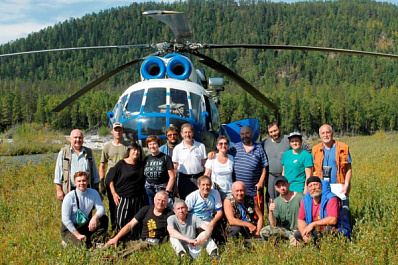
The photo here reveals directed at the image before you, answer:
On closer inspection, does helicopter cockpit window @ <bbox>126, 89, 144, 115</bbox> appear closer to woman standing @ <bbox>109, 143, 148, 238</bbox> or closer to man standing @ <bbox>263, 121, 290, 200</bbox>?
woman standing @ <bbox>109, 143, 148, 238</bbox>

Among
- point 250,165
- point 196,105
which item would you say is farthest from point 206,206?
point 196,105

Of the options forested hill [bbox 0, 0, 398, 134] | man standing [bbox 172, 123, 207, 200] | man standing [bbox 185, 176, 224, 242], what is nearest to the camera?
man standing [bbox 185, 176, 224, 242]

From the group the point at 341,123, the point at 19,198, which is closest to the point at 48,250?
the point at 19,198

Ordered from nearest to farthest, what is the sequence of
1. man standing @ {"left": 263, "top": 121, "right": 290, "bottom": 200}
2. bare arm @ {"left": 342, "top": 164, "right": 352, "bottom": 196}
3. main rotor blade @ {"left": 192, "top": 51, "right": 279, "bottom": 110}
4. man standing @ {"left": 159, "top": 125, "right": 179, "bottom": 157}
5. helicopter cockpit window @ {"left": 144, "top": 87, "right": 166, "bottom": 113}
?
1. bare arm @ {"left": 342, "top": 164, "right": 352, "bottom": 196}
2. man standing @ {"left": 263, "top": 121, "right": 290, "bottom": 200}
3. man standing @ {"left": 159, "top": 125, "right": 179, "bottom": 157}
4. helicopter cockpit window @ {"left": 144, "top": 87, "right": 166, "bottom": 113}
5. main rotor blade @ {"left": 192, "top": 51, "right": 279, "bottom": 110}

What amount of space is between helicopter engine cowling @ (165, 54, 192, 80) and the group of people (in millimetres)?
3274

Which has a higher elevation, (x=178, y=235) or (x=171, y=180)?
(x=171, y=180)

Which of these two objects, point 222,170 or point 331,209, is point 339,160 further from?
point 222,170

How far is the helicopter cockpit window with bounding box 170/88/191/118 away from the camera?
29.8ft

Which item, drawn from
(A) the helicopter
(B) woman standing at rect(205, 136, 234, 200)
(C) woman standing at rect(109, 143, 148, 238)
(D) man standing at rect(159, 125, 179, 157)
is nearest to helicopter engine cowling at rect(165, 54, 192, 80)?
(A) the helicopter

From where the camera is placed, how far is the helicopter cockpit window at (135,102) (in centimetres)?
914

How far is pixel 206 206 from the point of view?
19.3 feet

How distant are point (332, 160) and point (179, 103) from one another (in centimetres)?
399

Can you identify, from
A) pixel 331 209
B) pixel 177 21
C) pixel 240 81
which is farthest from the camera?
pixel 240 81

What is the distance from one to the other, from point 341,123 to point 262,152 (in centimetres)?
9371
